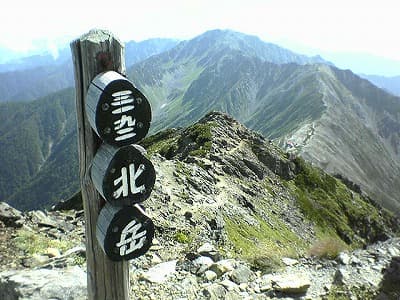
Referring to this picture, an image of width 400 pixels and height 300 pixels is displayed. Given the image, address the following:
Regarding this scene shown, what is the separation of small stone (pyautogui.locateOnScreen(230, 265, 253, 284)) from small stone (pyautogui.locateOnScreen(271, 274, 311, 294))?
93cm

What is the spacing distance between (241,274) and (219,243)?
1214 centimetres

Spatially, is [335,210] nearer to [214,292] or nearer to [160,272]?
[160,272]

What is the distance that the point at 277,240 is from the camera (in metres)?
39.7

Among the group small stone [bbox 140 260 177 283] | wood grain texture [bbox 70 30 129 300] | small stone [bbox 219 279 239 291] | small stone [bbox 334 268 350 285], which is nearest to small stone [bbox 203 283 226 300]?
small stone [bbox 219 279 239 291]

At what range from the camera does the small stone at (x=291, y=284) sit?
12859mm

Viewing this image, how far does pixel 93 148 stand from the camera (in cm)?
575

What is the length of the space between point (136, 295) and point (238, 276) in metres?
3.81

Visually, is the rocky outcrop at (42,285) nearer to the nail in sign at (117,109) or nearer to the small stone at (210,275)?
the small stone at (210,275)

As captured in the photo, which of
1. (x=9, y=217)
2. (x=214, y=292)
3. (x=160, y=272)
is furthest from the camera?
(x=9, y=217)

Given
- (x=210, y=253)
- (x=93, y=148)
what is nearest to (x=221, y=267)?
(x=210, y=253)

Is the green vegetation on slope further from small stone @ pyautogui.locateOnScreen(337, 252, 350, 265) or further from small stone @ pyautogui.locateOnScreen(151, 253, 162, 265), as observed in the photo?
small stone @ pyautogui.locateOnScreen(151, 253, 162, 265)

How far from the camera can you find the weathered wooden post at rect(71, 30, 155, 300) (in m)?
5.07

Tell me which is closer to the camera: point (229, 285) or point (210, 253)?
point (229, 285)

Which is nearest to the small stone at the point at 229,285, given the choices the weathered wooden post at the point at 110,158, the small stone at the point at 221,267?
the small stone at the point at 221,267
